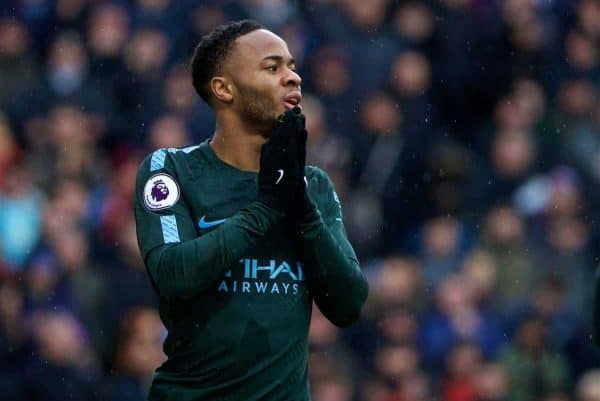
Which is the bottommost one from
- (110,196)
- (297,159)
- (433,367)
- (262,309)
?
(433,367)

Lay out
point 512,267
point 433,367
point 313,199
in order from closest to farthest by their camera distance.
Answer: point 313,199 < point 433,367 < point 512,267

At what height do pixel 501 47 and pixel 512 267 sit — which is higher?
pixel 501 47

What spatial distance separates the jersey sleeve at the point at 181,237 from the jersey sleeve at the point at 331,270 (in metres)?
0.14

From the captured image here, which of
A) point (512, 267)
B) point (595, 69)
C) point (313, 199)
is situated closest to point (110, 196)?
point (512, 267)

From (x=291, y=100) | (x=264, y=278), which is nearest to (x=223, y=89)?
(x=291, y=100)

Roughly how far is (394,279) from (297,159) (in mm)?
5099

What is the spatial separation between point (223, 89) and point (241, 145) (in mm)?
195

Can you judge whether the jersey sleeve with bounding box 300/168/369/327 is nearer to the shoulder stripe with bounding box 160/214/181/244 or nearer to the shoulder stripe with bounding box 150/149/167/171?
the shoulder stripe with bounding box 160/214/181/244

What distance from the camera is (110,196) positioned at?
9977 millimetres

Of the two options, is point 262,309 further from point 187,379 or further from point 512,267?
point 512,267

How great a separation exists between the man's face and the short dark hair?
0.03m

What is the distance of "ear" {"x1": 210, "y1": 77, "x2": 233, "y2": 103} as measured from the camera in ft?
16.2

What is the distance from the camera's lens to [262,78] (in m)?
4.87

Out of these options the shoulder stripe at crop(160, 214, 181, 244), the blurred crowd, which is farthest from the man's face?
the blurred crowd
